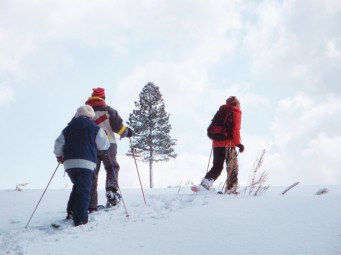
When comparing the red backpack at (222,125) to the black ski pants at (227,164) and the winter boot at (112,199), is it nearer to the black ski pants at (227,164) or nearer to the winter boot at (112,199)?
the black ski pants at (227,164)

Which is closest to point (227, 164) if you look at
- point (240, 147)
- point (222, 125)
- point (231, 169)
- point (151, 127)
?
point (231, 169)

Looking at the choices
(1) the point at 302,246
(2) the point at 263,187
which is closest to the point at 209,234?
(1) the point at 302,246

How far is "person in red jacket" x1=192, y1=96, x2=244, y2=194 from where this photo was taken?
542cm

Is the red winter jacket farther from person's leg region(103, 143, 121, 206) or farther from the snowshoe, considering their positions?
person's leg region(103, 143, 121, 206)

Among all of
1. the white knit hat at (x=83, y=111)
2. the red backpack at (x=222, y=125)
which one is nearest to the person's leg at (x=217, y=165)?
the red backpack at (x=222, y=125)

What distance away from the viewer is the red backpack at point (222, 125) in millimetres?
5578

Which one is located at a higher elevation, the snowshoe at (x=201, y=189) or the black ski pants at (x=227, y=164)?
the black ski pants at (x=227, y=164)

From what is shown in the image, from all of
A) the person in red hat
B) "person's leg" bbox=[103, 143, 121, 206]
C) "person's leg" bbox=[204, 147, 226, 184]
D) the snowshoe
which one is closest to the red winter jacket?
"person's leg" bbox=[204, 147, 226, 184]

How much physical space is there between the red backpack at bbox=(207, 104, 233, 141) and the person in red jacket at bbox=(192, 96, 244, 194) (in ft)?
0.19

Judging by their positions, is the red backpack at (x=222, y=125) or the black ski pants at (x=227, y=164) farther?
the red backpack at (x=222, y=125)

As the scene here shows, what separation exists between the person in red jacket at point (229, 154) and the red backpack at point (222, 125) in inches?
2.3

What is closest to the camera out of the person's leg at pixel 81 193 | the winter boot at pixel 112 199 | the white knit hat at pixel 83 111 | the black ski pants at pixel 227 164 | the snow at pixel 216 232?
the snow at pixel 216 232

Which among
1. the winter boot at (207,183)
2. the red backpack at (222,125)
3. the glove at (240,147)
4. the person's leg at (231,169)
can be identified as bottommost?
the winter boot at (207,183)

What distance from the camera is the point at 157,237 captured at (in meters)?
2.89
